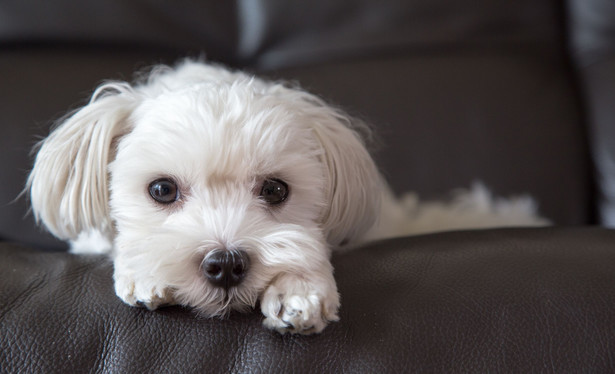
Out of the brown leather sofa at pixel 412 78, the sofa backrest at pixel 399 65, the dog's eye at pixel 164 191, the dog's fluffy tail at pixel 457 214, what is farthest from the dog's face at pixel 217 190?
the sofa backrest at pixel 399 65

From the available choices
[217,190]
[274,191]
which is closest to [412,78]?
[274,191]

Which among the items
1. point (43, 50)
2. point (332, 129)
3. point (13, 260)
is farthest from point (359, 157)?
point (43, 50)

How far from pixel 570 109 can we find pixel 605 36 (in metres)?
0.33

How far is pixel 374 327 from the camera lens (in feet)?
2.95

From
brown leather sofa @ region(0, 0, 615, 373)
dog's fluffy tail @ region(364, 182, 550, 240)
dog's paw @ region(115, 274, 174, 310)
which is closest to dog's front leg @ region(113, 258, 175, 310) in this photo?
dog's paw @ region(115, 274, 174, 310)

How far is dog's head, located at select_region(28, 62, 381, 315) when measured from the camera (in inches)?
39.6

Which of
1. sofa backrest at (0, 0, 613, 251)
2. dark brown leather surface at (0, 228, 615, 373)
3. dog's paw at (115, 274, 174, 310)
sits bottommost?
dark brown leather surface at (0, 228, 615, 373)

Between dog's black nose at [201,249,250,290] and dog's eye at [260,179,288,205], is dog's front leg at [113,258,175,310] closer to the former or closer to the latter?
dog's black nose at [201,249,250,290]

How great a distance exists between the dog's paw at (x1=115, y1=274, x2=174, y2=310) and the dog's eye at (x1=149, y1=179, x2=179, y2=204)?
0.27 m

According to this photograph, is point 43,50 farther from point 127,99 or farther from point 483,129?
point 483,129

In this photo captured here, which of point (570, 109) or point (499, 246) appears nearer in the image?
point (499, 246)

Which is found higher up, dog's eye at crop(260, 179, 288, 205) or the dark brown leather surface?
dog's eye at crop(260, 179, 288, 205)

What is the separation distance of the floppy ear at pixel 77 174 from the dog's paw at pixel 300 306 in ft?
1.72

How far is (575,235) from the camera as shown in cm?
117
